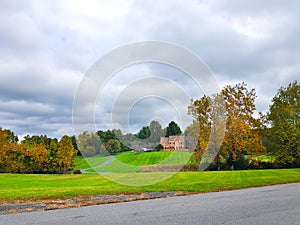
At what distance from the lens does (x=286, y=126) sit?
34094 millimetres

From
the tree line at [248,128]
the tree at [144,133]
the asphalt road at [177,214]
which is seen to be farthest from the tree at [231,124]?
the asphalt road at [177,214]

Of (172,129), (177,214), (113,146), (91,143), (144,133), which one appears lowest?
(177,214)

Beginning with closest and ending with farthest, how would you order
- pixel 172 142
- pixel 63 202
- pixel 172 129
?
pixel 63 202 < pixel 172 129 < pixel 172 142

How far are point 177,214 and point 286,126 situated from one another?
3086 centimetres

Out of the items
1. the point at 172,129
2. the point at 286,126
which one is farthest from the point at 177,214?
the point at 286,126

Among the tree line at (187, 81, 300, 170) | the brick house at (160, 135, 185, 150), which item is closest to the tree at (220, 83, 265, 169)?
the tree line at (187, 81, 300, 170)

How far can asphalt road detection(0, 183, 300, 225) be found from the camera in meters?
6.62

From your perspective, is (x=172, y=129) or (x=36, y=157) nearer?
(x=172, y=129)

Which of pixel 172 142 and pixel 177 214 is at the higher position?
pixel 172 142

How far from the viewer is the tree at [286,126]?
3338cm

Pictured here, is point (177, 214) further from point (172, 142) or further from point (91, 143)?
point (172, 142)

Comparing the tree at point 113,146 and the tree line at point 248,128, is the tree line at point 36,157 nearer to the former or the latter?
the tree line at point 248,128

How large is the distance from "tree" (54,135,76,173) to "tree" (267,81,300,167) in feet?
93.1

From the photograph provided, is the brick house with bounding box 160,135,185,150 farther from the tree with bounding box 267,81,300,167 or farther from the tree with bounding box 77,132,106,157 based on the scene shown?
the tree with bounding box 267,81,300,167
